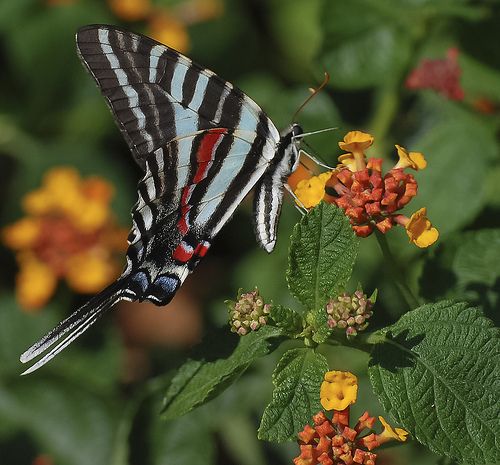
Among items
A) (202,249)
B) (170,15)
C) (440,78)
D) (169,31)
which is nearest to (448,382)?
(202,249)

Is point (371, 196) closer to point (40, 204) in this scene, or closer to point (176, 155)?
point (176, 155)

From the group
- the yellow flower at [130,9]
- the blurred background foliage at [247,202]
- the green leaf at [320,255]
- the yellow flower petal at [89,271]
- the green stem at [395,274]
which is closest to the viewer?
the green leaf at [320,255]

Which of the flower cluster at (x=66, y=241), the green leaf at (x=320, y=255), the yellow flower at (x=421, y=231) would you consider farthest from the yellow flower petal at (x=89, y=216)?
the yellow flower at (x=421, y=231)

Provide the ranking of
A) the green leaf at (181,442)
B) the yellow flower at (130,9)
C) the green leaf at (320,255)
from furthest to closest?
the yellow flower at (130,9) → the green leaf at (181,442) → the green leaf at (320,255)

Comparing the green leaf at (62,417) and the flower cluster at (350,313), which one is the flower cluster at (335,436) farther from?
the green leaf at (62,417)

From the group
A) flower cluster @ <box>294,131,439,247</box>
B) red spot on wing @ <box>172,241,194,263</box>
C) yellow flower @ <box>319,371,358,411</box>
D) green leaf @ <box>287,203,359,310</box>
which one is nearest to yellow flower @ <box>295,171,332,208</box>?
flower cluster @ <box>294,131,439,247</box>

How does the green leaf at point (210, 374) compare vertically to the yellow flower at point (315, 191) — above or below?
below
